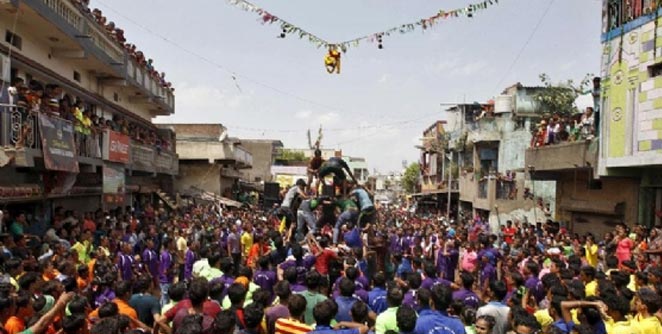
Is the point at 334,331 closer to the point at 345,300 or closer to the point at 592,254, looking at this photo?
the point at 345,300

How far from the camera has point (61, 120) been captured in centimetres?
1315

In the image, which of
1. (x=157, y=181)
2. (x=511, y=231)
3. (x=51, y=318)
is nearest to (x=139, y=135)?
(x=157, y=181)

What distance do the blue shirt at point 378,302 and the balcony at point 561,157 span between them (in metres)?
9.89

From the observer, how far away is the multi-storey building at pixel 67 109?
38.5 ft

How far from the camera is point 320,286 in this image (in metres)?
6.57

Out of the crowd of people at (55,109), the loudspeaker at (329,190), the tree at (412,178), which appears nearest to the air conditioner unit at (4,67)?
the crowd of people at (55,109)

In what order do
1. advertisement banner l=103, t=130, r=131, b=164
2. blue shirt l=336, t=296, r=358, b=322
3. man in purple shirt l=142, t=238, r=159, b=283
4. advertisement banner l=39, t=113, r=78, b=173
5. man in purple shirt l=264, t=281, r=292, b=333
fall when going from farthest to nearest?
advertisement banner l=103, t=130, r=131, b=164, advertisement banner l=39, t=113, r=78, b=173, man in purple shirt l=142, t=238, r=159, b=283, blue shirt l=336, t=296, r=358, b=322, man in purple shirt l=264, t=281, r=292, b=333

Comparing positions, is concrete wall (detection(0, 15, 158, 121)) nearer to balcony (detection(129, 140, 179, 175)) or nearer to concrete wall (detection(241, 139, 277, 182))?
balcony (detection(129, 140, 179, 175))

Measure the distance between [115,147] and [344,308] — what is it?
13.5 meters

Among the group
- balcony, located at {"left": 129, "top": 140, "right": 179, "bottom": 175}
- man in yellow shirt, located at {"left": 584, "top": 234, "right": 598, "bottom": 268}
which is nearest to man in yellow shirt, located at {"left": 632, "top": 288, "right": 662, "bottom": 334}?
man in yellow shirt, located at {"left": 584, "top": 234, "right": 598, "bottom": 268}

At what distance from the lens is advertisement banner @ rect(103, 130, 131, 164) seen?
55.4 feet

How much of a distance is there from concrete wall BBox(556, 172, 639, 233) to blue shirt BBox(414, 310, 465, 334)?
1186cm

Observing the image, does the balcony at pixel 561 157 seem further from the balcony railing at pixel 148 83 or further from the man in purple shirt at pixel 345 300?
the balcony railing at pixel 148 83

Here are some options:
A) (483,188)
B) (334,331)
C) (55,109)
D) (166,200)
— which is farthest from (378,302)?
(483,188)
